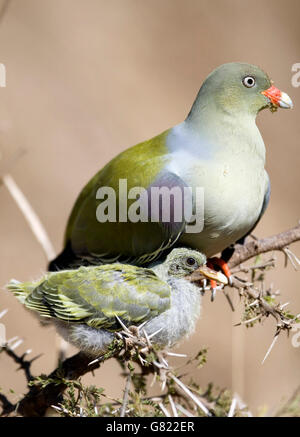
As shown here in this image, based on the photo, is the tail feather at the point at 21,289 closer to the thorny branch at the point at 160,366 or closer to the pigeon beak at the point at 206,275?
the thorny branch at the point at 160,366

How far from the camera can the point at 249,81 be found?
3551 millimetres

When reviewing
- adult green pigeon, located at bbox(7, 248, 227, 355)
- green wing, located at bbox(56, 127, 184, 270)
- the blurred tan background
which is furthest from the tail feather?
the blurred tan background

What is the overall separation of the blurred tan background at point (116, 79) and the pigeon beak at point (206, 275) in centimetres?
403

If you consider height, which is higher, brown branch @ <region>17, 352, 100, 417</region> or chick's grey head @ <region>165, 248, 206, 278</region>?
chick's grey head @ <region>165, 248, 206, 278</region>

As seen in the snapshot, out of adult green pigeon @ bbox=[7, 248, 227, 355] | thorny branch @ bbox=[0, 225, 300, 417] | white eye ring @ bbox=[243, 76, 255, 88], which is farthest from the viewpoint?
white eye ring @ bbox=[243, 76, 255, 88]

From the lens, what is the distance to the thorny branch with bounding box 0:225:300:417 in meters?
2.59

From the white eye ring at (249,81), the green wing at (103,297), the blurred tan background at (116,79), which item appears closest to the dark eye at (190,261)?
the green wing at (103,297)

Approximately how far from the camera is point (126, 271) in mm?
3090

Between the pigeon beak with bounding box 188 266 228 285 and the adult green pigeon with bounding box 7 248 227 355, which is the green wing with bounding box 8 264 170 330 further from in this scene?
the pigeon beak with bounding box 188 266 228 285

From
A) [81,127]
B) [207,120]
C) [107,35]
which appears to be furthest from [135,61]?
[207,120]

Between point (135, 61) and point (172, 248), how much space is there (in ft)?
15.4

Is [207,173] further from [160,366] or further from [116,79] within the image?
[116,79]

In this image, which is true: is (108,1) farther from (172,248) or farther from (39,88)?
(172,248)

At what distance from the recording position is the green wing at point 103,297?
9.68 ft
